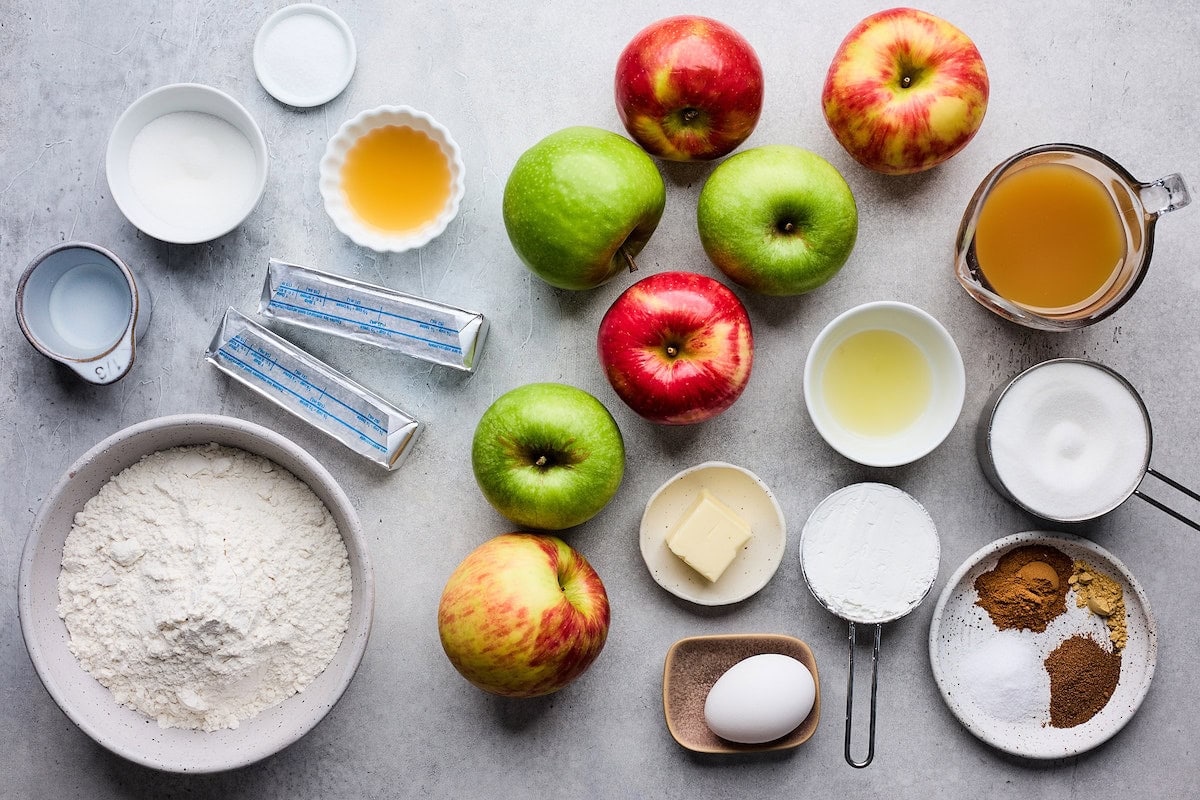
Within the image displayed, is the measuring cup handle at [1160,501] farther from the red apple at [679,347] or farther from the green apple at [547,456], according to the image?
the green apple at [547,456]

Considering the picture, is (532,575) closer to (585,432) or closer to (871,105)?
(585,432)

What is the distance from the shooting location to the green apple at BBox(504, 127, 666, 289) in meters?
1.28

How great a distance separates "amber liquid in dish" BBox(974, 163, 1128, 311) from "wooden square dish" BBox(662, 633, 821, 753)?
712 millimetres

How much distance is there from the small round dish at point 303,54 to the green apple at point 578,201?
1.43ft

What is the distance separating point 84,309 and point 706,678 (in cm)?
127

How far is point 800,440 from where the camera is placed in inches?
60.2

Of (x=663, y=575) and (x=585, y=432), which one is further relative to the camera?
(x=663, y=575)

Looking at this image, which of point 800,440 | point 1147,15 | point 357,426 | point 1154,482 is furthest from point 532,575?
point 1147,15

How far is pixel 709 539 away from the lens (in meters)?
1.43

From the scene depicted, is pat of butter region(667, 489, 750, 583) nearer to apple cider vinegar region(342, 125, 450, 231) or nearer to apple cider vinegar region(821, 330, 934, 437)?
apple cider vinegar region(821, 330, 934, 437)

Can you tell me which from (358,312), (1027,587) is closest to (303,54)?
(358,312)

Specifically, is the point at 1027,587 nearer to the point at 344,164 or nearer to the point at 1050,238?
the point at 1050,238

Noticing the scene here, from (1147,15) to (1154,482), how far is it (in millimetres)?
852

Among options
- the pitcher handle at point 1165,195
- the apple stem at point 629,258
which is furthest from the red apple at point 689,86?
the pitcher handle at point 1165,195
